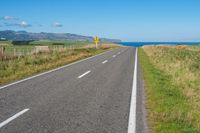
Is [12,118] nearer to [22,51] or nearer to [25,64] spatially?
[25,64]

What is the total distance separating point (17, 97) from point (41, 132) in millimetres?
3725

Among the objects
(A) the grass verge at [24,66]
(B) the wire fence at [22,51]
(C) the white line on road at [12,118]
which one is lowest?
(C) the white line on road at [12,118]

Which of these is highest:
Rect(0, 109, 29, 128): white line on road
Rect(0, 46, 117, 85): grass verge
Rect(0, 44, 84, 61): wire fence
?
Rect(0, 44, 84, 61): wire fence

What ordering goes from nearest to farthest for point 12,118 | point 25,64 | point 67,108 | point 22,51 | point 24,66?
point 12,118 → point 67,108 → point 24,66 → point 25,64 → point 22,51

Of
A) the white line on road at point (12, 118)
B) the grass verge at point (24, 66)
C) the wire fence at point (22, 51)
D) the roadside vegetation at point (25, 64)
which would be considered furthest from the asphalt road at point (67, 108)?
the wire fence at point (22, 51)

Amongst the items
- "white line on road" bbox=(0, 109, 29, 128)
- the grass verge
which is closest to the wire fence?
the grass verge

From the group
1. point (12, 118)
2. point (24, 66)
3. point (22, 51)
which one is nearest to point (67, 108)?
point (12, 118)

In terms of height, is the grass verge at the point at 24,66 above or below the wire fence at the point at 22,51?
below

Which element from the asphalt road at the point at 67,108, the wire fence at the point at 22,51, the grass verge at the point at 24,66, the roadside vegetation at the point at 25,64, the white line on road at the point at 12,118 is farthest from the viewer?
the wire fence at the point at 22,51

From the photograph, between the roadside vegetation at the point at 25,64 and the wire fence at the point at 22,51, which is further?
the wire fence at the point at 22,51

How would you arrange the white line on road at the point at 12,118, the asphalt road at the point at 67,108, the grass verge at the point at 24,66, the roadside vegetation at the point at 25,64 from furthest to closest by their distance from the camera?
the roadside vegetation at the point at 25,64 → the grass verge at the point at 24,66 → the white line on road at the point at 12,118 → the asphalt road at the point at 67,108

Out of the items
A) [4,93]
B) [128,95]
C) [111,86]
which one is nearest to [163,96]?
[128,95]

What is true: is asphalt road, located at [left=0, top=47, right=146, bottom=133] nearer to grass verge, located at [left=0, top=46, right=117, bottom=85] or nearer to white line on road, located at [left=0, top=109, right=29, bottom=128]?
white line on road, located at [left=0, top=109, right=29, bottom=128]

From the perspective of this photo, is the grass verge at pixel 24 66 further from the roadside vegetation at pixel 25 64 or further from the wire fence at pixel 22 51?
the wire fence at pixel 22 51
